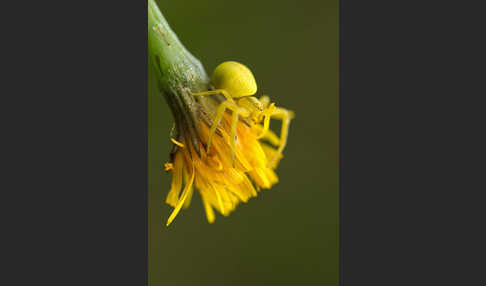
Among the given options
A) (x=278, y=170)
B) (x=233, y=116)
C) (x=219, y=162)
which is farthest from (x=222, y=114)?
(x=278, y=170)

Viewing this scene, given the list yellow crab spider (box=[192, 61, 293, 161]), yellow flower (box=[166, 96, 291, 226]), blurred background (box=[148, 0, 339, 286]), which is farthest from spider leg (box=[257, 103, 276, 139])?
blurred background (box=[148, 0, 339, 286])

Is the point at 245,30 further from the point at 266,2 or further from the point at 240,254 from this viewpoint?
the point at 240,254

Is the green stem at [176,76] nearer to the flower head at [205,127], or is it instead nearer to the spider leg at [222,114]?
the flower head at [205,127]

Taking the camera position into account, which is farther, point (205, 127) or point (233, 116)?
point (205, 127)

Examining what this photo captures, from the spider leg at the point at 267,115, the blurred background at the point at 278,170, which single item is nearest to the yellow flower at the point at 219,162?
the spider leg at the point at 267,115

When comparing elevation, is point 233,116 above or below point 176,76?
below

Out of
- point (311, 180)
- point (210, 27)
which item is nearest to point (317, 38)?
point (210, 27)

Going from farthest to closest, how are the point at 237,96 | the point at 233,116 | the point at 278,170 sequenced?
1. the point at 278,170
2. the point at 237,96
3. the point at 233,116

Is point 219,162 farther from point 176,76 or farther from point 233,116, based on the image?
point 176,76
